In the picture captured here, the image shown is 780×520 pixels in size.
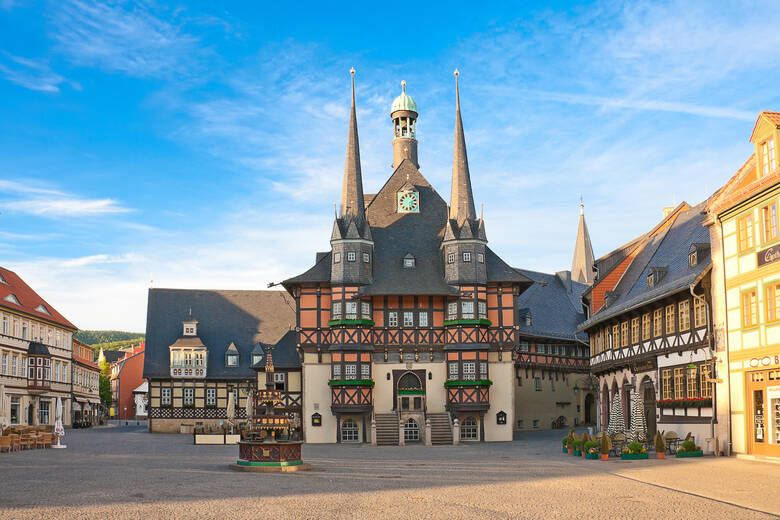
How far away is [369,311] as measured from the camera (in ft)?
161

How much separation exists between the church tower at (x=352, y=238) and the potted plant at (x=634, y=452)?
22.0 meters

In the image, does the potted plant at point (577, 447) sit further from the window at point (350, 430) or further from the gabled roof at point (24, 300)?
the gabled roof at point (24, 300)

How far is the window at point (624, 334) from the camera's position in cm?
3974

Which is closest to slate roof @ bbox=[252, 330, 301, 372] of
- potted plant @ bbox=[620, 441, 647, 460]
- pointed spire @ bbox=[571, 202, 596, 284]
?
potted plant @ bbox=[620, 441, 647, 460]

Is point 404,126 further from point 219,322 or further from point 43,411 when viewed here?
point 43,411

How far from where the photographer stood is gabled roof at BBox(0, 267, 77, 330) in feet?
205

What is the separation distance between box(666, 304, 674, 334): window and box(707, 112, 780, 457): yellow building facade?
3783 mm

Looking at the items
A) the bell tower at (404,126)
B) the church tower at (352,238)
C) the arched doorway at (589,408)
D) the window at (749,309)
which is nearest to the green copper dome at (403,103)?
the bell tower at (404,126)

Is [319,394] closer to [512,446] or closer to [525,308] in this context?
[512,446]

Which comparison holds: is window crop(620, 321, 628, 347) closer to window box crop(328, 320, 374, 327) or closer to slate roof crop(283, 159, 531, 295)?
slate roof crop(283, 159, 531, 295)

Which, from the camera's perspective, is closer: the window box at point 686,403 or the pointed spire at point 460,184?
the window box at point 686,403

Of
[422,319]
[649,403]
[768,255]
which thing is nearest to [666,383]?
[649,403]

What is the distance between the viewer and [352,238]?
49.7m

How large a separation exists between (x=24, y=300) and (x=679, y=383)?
50927 millimetres
